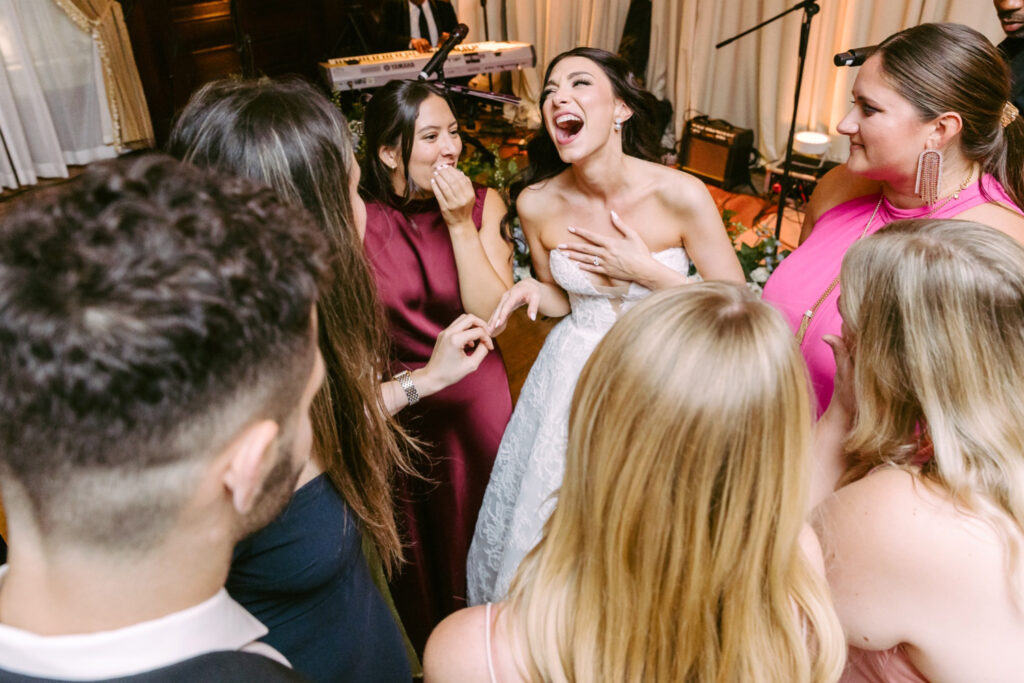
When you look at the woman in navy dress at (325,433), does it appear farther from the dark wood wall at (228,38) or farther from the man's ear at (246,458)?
the dark wood wall at (228,38)

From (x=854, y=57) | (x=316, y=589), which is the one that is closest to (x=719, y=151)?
(x=854, y=57)

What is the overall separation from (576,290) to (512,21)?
6.52 meters

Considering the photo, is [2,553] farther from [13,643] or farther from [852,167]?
[852,167]

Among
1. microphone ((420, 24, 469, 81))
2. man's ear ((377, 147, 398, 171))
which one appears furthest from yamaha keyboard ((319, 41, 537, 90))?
man's ear ((377, 147, 398, 171))

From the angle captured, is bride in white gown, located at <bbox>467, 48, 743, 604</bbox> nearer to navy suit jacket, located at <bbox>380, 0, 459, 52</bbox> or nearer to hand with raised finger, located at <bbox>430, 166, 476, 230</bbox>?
hand with raised finger, located at <bbox>430, 166, 476, 230</bbox>

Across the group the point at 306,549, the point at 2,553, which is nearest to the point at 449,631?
the point at 306,549

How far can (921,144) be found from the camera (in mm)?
1583

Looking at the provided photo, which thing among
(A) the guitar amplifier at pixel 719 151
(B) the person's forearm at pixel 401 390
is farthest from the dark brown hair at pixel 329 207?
(A) the guitar amplifier at pixel 719 151

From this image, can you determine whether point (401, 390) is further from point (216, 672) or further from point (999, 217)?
point (999, 217)

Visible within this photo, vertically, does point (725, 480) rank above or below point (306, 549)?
above

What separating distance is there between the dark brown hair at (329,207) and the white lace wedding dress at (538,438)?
0.71 metres

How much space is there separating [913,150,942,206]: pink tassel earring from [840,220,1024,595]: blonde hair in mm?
605

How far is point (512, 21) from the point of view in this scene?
7691 mm

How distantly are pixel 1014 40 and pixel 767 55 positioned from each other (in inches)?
130
